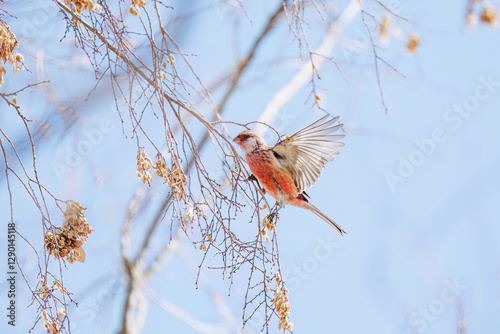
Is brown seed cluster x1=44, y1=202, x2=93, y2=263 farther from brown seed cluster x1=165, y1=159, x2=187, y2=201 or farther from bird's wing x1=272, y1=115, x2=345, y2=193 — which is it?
bird's wing x1=272, y1=115, x2=345, y2=193

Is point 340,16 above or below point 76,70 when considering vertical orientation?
above

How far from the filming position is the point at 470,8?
4082 mm

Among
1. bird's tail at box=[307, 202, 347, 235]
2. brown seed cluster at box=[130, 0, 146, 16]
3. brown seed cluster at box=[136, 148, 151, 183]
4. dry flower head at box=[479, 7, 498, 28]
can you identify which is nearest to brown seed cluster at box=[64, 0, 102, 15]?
brown seed cluster at box=[130, 0, 146, 16]

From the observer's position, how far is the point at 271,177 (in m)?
3.60

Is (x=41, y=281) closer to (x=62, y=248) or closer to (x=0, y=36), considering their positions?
(x=62, y=248)

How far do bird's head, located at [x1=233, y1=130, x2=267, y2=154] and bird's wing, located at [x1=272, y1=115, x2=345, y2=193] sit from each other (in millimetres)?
143

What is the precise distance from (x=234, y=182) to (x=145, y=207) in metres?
3.16

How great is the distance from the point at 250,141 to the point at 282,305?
4.91 ft

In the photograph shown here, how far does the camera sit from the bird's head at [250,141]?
12.0ft

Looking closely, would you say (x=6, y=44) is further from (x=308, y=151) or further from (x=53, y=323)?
(x=308, y=151)

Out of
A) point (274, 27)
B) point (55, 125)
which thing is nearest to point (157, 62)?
point (55, 125)

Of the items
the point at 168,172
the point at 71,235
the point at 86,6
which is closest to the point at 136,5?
the point at 86,6

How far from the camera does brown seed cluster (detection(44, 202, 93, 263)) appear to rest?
2.45 meters

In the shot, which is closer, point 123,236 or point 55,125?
point 55,125
